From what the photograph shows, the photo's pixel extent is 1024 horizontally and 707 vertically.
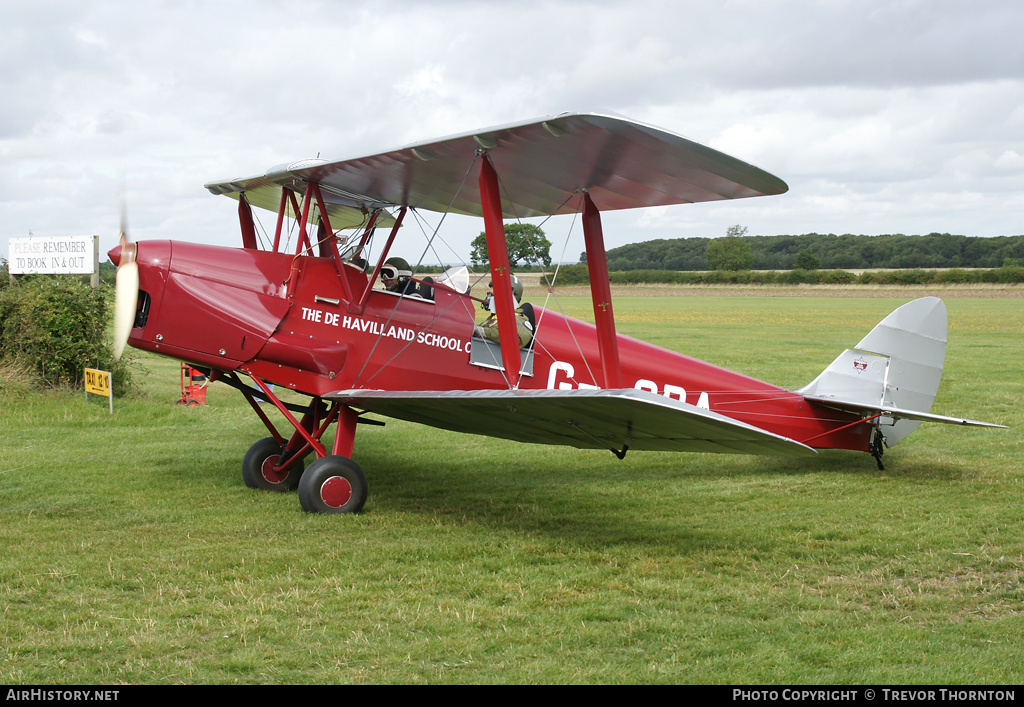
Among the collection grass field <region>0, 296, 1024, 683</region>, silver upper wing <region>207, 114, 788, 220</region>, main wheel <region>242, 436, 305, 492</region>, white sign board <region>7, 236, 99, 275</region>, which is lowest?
grass field <region>0, 296, 1024, 683</region>

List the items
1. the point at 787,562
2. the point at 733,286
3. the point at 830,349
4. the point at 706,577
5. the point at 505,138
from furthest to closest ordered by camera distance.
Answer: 1. the point at 733,286
2. the point at 830,349
3. the point at 505,138
4. the point at 787,562
5. the point at 706,577

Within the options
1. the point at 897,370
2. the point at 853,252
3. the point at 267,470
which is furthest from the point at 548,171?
the point at 853,252

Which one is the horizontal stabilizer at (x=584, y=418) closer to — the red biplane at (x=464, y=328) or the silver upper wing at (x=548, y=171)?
the red biplane at (x=464, y=328)

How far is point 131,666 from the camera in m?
3.61

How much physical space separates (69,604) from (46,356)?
8255 mm

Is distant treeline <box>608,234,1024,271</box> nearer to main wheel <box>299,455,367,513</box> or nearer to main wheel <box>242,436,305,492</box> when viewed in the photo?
main wheel <box>242,436,305,492</box>

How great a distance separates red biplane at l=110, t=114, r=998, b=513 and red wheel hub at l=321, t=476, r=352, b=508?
16 millimetres

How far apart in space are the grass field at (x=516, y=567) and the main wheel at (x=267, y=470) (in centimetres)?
15

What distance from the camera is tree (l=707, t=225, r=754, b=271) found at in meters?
105

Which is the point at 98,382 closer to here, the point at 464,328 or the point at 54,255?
the point at 54,255

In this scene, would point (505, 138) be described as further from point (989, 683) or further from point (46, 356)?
point (46, 356)

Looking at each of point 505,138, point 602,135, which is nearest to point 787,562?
point 602,135

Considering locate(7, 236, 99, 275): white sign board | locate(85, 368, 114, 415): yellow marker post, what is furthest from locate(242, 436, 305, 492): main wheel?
locate(7, 236, 99, 275): white sign board

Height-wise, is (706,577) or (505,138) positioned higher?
(505,138)
